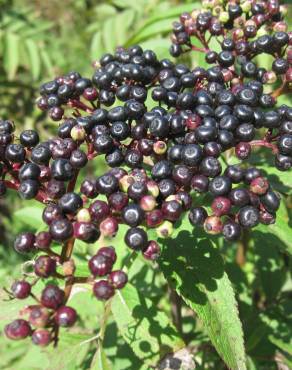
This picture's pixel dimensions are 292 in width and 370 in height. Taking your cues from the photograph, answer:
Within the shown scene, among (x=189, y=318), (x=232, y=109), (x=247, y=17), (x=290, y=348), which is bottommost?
(x=189, y=318)

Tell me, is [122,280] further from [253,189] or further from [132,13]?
[132,13]

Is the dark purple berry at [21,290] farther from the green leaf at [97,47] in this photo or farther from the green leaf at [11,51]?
the green leaf at [11,51]

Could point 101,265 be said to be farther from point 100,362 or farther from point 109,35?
point 109,35

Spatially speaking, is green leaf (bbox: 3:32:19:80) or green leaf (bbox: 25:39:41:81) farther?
green leaf (bbox: 25:39:41:81)

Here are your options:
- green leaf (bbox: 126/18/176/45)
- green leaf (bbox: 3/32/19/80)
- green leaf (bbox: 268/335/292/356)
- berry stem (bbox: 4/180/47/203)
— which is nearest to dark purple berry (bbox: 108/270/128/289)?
berry stem (bbox: 4/180/47/203)

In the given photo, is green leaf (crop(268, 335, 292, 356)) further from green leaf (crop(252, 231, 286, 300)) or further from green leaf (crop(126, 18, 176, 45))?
green leaf (crop(126, 18, 176, 45))

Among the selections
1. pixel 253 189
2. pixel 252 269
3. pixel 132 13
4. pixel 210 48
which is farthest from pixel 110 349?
pixel 132 13
